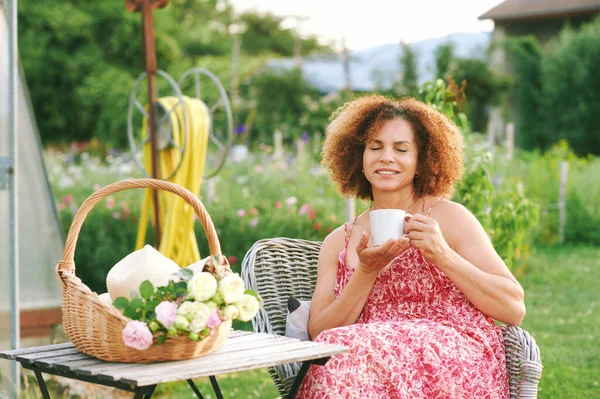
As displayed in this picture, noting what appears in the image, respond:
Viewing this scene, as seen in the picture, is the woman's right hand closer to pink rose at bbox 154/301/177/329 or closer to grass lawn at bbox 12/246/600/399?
pink rose at bbox 154/301/177/329

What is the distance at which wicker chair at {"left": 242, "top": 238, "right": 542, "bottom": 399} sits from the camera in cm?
234

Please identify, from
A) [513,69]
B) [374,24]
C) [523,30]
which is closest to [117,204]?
[374,24]

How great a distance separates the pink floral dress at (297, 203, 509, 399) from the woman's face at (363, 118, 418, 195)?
219 millimetres

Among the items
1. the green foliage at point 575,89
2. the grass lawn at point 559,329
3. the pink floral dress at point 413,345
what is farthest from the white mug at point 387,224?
the green foliage at point 575,89

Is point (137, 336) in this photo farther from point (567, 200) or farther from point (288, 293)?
point (567, 200)

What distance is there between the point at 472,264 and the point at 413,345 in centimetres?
30

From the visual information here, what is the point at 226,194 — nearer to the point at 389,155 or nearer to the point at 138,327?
the point at 389,155

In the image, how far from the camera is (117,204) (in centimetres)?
740

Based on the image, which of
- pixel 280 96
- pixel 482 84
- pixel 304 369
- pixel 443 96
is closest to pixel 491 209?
pixel 443 96

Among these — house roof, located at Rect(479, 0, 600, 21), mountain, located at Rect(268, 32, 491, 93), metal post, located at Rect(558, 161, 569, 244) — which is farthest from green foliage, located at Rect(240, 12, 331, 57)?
metal post, located at Rect(558, 161, 569, 244)

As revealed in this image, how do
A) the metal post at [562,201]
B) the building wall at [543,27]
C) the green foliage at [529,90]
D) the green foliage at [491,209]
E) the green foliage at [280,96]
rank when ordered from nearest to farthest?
the green foliage at [491,209]
the metal post at [562,201]
the green foliage at [529,90]
the green foliage at [280,96]
the building wall at [543,27]

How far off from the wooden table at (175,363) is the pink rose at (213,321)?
3.4 inches

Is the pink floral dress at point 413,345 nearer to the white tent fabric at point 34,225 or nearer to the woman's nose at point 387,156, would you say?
the woman's nose at point 387,156

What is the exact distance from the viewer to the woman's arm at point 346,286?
222 centimetres
